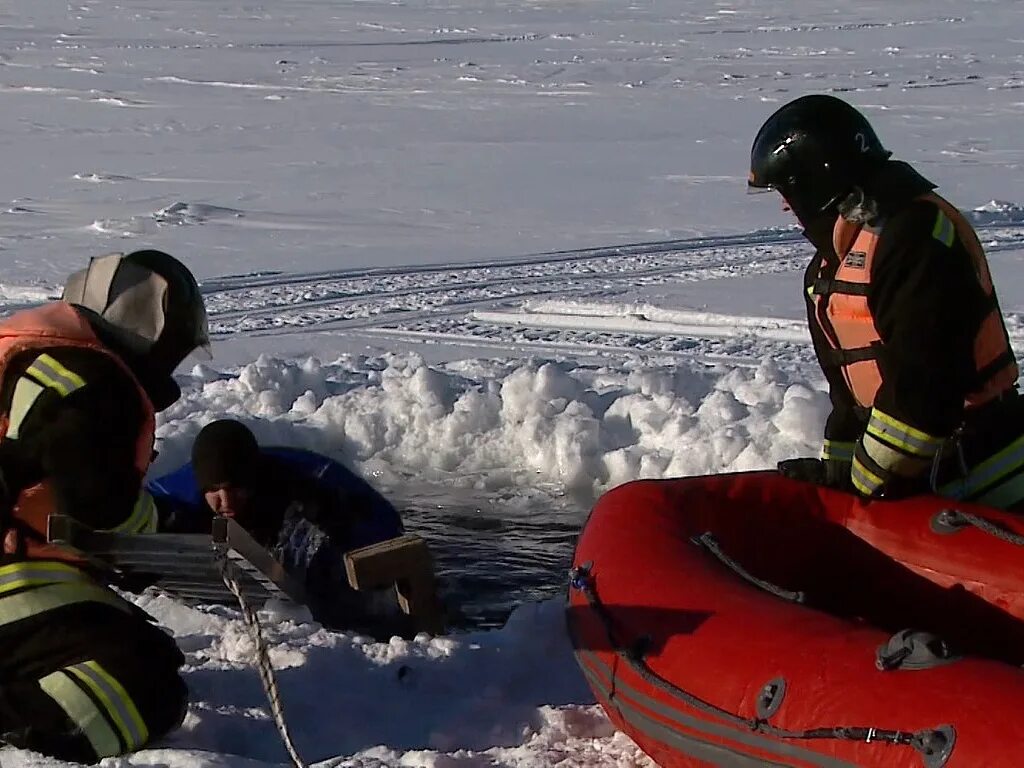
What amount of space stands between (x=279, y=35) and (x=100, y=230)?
15.0 meters

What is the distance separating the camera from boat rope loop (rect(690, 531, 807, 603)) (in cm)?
358

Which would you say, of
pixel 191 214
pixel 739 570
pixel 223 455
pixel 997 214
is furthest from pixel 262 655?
pixel 191 214

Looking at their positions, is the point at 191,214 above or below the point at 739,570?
below

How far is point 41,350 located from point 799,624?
1657 mm

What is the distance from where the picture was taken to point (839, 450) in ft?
13.5

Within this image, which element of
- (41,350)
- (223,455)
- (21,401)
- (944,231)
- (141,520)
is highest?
(944,231)

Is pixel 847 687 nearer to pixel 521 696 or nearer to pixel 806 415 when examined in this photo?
pixel 521 696

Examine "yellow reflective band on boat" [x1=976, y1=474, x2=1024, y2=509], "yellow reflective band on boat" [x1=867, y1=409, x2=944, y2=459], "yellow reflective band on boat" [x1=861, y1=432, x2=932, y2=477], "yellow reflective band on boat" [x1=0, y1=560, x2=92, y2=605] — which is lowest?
"yellow reflective band on boat" [x1=0, y1=560, x2=92, y2=605]

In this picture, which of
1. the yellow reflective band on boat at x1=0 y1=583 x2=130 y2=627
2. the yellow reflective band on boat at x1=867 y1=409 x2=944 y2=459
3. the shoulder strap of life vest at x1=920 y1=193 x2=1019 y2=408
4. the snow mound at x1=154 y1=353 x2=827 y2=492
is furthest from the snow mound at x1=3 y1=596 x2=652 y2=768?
the snow mound at x1=154 y1=353 x2=827 y2=492

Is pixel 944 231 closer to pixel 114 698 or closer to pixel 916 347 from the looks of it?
pixel 916 347

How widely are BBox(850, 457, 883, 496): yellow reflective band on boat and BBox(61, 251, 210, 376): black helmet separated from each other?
1.65 meters

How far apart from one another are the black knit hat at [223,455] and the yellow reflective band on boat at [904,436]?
1994 mm

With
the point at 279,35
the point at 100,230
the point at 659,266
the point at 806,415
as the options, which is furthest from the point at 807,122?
the point at 279,35

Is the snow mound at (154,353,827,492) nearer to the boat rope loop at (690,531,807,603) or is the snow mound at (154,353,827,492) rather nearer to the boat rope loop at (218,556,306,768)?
the boat rope loop at (690,531,807,603)
